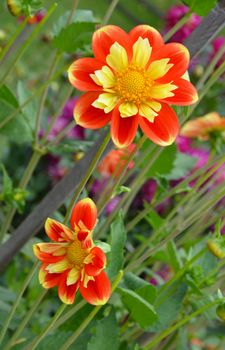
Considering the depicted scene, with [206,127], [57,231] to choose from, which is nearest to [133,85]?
[57,231]

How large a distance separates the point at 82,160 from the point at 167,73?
218 millimetres

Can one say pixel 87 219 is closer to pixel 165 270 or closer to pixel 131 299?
pixel 131 299

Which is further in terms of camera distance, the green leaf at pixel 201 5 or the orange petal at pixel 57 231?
the green leaf at pixel 201 5

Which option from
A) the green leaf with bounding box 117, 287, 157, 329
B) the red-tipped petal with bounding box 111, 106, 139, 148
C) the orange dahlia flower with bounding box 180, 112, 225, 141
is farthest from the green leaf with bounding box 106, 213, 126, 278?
the orange dahlia flower with bounding box 180, 112, 225, 141

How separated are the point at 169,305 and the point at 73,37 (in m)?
0.25

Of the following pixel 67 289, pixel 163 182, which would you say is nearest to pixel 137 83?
pixel 67 289

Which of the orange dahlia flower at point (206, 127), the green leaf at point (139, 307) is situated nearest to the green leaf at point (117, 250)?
the green leaf at point (139, 307)

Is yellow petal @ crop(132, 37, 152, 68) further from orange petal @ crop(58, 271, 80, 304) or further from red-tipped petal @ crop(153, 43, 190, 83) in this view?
orange petal @ crop(58, 271, 80, 304)

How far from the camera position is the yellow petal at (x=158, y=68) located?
1.40 feet

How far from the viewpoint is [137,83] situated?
43cm

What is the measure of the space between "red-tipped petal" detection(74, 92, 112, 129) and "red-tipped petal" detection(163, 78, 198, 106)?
0.04 metres

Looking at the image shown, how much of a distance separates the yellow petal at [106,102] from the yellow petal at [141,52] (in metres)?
0.03

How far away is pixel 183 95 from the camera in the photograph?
0.43 meters

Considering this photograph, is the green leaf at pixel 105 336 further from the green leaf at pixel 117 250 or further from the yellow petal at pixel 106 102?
the yellow petal at pixel 106 102
